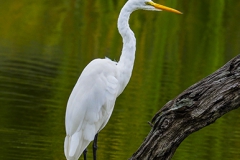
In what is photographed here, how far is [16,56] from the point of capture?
516 inches

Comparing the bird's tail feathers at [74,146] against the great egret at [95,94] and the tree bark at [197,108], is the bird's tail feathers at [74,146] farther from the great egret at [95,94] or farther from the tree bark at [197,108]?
the tree bark at [197,108]

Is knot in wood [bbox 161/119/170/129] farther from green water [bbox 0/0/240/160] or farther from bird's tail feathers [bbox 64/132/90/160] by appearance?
green water [bbox 0/0/240/160]

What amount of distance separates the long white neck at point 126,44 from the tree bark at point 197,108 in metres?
1.49

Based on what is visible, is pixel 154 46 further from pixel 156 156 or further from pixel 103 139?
pixel 156 156

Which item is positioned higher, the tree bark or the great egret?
the tree bark

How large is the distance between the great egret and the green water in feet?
4.75

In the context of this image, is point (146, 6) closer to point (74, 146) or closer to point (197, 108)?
point (74, 146)

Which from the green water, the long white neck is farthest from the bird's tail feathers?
the green water

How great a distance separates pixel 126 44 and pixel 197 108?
66.2 inches

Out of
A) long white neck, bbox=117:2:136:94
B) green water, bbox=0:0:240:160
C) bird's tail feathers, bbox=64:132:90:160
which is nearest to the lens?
bird's tail feathers, bbox=64:132:90:160

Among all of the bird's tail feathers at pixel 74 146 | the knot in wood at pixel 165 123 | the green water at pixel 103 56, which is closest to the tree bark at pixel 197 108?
the knot in wood at pixel 165 123

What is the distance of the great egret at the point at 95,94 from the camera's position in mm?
5453

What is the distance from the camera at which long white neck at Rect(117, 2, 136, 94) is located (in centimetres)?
571

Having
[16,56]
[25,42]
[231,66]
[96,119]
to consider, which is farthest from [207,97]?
[25,42]
